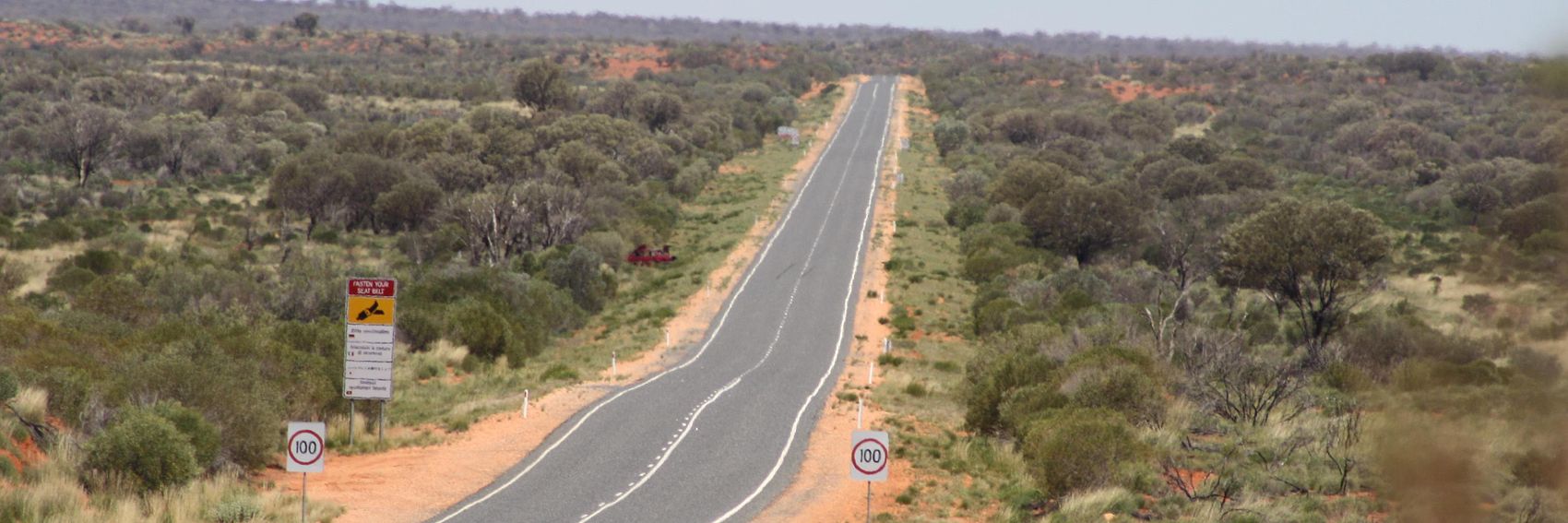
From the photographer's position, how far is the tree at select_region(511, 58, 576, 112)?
10194 cm

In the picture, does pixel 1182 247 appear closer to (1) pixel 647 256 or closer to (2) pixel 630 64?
(1) pixel 647 256

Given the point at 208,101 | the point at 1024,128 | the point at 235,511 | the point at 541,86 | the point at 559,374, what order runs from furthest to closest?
1. the point at 208,101
2. the point at 1024,128
3. the point at 541,86
4. the point at 559,374
5. the point at 235,511

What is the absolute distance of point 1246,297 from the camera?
49938 mm

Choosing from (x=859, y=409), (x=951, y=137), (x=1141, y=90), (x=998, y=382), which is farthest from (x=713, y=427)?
(x=1141, y=90)

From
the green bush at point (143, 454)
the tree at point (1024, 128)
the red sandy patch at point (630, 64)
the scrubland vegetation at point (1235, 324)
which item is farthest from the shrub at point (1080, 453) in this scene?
the red sandy patch at point (630, 64)

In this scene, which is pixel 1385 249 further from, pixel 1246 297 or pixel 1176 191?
pixel 1176 191

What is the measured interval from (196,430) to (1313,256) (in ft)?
106

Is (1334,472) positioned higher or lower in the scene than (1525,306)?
lower

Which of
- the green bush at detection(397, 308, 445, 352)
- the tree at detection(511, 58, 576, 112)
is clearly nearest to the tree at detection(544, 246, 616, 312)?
the green bush at detection(397, 308, 445, 352)

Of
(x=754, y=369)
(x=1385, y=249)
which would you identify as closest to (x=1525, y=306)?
(x=754, y=369)

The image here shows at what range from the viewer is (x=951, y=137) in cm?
10156

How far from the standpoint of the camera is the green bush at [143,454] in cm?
1645

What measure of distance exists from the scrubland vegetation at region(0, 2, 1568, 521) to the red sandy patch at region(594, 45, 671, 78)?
145ft

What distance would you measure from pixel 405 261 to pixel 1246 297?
116 feet
